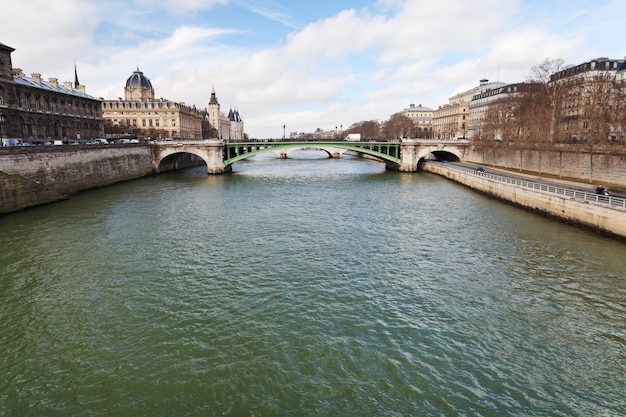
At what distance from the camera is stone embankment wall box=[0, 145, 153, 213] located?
29359 mm

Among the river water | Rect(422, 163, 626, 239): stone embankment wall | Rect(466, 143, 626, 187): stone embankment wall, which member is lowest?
the river water

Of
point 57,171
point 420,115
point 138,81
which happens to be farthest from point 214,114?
point 57,171

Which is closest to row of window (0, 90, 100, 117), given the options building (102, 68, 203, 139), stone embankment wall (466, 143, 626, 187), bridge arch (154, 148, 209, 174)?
bridge arch (154, 148, 209, 174)

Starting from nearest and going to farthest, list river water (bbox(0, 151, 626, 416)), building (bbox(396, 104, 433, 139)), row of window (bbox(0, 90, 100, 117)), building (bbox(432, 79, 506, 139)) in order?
river water (bbox(0, 151, 626, 416)), row of window (bbox(0, 90, 100, 117)), building (bbox(432, 79, 506, 139)), building (bbox(396, 104, 433, 139))

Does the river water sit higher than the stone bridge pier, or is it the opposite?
the stone bridge pier

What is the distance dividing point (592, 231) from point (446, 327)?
1596 cm

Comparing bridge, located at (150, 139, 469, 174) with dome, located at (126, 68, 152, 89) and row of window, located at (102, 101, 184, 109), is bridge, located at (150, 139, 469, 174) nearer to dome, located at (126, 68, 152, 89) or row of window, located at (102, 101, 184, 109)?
row of window, located at (102, 101, 184, 109)

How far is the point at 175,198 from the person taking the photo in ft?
120

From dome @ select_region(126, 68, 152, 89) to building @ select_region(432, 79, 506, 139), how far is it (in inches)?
3804

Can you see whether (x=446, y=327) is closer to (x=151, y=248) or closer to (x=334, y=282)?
(x=334, y=282)

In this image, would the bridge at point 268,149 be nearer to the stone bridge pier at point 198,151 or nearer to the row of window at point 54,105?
the stone bridge pier at point 198,151

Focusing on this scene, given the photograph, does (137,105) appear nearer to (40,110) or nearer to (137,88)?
(137,88)

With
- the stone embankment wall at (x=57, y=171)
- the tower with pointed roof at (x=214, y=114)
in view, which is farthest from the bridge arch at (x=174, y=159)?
the tower with pointed roof at (x=214, y=114)

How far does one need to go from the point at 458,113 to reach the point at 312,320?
429ft
